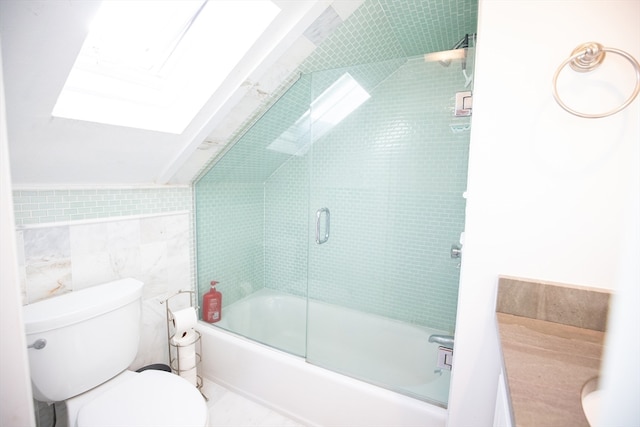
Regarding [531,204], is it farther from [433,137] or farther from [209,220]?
[209,220]

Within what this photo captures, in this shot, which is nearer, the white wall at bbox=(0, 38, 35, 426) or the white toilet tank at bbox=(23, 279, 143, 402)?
the white wall at bbox=(0, 38, 35, 426)

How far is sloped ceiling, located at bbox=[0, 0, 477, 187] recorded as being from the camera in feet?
2.82

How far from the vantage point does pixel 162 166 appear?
165cm

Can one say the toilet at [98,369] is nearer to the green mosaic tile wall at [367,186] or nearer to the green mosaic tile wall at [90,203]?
the green mosaic tile wall at [90,203]

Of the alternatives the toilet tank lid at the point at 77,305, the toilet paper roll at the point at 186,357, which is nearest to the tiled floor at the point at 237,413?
the toilet paper roll at the point at 186,357

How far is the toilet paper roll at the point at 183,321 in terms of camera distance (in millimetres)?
1697

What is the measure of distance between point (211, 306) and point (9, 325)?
5.22 feet

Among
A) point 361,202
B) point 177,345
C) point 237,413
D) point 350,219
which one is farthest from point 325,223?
point 237,413

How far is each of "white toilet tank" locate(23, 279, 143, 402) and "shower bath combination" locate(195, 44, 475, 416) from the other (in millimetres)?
683

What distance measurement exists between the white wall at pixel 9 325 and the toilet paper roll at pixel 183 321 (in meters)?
1.10

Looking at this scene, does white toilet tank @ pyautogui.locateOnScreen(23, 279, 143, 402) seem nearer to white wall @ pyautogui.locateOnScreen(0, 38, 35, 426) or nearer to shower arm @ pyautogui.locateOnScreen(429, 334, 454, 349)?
white wall @ pyautogui.locateOnScreen(0, 38, 35, 426)

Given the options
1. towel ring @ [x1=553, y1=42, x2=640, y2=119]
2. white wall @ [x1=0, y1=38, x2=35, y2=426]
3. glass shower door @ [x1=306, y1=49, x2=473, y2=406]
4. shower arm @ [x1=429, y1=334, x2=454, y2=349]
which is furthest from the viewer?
glass shower door @ [x1=306, y1=49, x2=473, y2=406]

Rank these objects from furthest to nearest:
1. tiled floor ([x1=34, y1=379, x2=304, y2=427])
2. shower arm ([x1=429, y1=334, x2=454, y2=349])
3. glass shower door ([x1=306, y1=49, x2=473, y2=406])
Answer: glass shower door ([x1=306, y1=49, x2=473, y2=406]), tiled floor ([x1=34, y1=379, x2=304, y2=427]), shower arm ([x1=429, y1=334, x2=454, y2=349])

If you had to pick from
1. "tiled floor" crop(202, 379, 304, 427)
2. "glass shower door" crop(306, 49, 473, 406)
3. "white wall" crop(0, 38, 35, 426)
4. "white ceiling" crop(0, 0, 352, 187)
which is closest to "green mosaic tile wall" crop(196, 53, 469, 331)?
"glass shower door" crop(306, 49, 473, 406)
